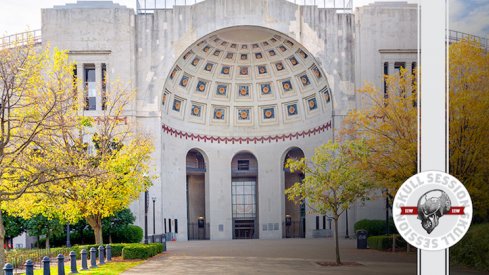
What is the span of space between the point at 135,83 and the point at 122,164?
6.34 meters

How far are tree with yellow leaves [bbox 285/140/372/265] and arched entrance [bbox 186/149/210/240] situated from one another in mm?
12587

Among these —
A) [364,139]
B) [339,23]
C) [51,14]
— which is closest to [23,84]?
[51,14]

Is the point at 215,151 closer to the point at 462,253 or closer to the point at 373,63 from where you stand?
the point at 373,63

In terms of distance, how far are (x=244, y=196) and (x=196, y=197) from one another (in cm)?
A: 190

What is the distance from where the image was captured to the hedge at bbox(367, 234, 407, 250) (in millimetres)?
6090

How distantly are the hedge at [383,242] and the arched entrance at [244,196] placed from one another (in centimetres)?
1402

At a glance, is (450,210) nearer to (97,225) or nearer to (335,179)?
(335,179)

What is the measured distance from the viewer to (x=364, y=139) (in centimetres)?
689

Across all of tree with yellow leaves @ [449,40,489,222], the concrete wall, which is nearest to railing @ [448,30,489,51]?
tree with yellow leaves @ [449,40,489,222]

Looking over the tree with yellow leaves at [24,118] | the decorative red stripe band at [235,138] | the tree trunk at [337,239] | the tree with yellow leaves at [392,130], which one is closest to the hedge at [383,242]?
the tree trunk at [337,239]

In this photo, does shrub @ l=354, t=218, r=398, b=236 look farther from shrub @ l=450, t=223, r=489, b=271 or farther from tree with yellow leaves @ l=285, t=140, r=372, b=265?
shrub @ l=450, t=223, r=489, b=271

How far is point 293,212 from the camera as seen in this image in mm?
13477

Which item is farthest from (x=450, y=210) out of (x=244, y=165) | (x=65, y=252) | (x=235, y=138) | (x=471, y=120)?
(x=244, y=165)

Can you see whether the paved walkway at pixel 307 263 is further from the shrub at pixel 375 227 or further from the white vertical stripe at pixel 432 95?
the white vertical stripe at pixel 432 95
